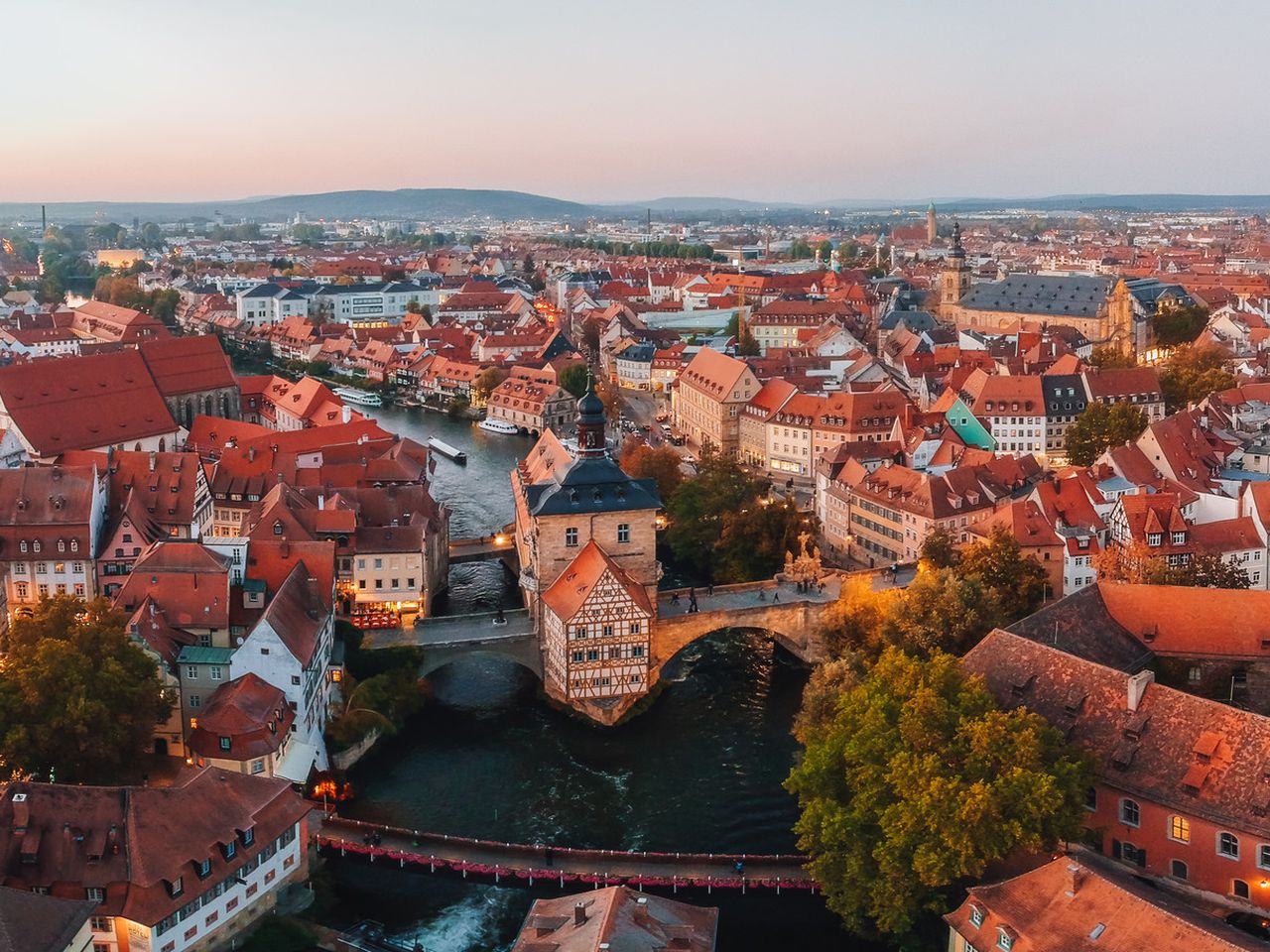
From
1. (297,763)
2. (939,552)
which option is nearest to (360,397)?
(939,552)

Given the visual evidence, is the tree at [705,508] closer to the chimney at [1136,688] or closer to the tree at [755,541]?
the tree at [755,541]

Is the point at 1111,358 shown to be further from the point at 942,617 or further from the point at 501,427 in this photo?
the point at 942,617

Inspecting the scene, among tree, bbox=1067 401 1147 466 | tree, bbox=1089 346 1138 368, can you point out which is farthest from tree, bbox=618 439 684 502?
tree, bbox=1089 346 1138 368

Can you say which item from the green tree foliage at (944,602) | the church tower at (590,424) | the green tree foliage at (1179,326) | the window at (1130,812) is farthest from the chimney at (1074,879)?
the green tree foliage at (1179,326)

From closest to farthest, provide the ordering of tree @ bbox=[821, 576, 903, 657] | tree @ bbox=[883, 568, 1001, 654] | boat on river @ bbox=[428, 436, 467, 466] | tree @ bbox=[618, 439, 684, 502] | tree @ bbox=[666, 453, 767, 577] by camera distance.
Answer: tree @ bbox=[883, 568, 1001, 654] → tree @ bbox=[821, 576, 903, 657] → tree @ bbox=[666, 453, 767, 577] → tree @ bbox=[618, 439, 684, 502] → boat on river @ bbox=[428, 436, 467, 466]

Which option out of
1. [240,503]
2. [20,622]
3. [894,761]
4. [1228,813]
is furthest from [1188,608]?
[240,503]

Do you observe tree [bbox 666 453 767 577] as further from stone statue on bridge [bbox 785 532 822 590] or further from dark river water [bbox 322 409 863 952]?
stone statue on bridge [bbox 785 532 822 590]
